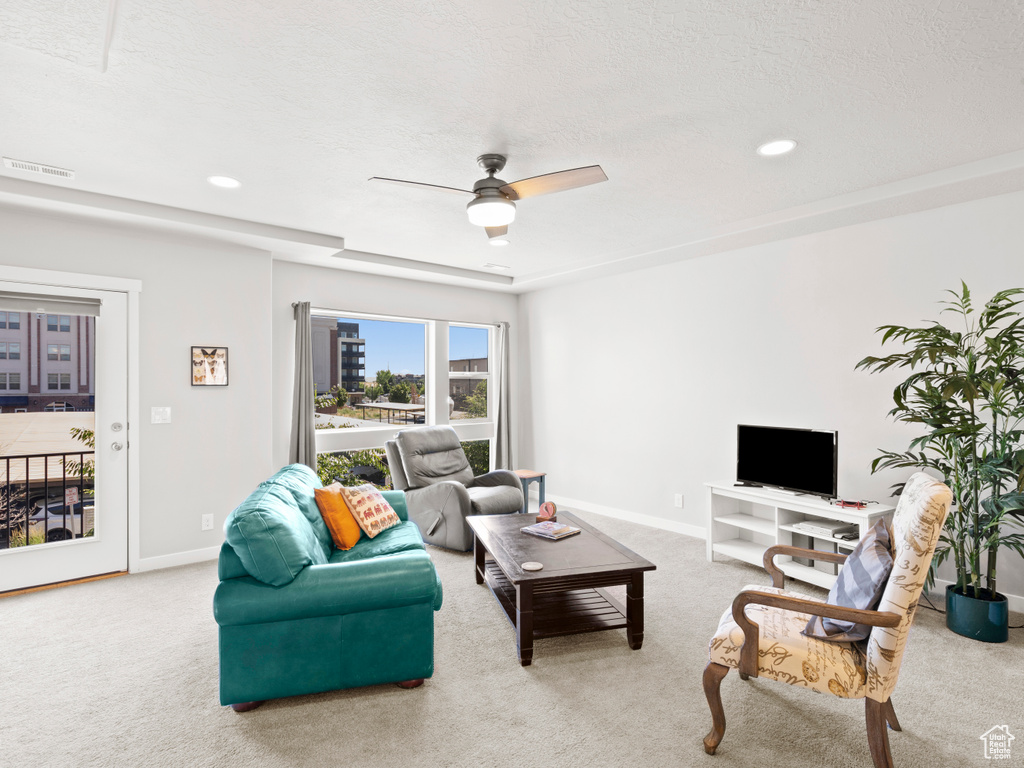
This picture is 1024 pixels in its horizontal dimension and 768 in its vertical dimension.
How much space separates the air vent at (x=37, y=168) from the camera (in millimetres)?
2943

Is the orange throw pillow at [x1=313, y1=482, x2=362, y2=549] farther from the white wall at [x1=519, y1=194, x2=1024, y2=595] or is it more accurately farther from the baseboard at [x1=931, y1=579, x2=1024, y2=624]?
the baseboard at [x1=931, y1=579, x2=1024, y2=624]

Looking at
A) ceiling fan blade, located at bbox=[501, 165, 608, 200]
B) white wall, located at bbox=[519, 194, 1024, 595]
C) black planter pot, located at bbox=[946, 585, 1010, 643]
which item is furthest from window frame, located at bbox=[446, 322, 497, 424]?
black planter pot, located at bbox=[946, 585, 1010, 643]

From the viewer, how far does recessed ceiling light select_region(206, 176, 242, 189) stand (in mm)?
3199

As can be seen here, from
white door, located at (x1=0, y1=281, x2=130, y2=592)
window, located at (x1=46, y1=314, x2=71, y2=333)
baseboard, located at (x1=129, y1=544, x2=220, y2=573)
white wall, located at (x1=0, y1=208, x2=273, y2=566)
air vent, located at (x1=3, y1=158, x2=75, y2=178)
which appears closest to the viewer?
air vent, located at (x1=3, y1=158, x2=75, y2=178)

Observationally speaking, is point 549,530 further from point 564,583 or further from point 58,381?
point 58,381

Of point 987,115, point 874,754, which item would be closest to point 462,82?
point 987,115

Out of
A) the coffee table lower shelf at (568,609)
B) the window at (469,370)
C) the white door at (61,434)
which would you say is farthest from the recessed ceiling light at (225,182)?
the window at (469,370)

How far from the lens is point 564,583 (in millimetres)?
2715

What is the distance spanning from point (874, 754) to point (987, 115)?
2.70 metres

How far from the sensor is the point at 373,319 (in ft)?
19.1

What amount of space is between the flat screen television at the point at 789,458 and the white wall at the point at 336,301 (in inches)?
133

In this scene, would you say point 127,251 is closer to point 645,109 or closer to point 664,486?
point 645,109

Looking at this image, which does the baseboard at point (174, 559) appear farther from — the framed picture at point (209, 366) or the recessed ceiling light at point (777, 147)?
the recessed ceiling light at point (777, 147)

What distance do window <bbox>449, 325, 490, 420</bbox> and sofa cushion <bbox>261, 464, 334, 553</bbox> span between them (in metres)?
3.16
